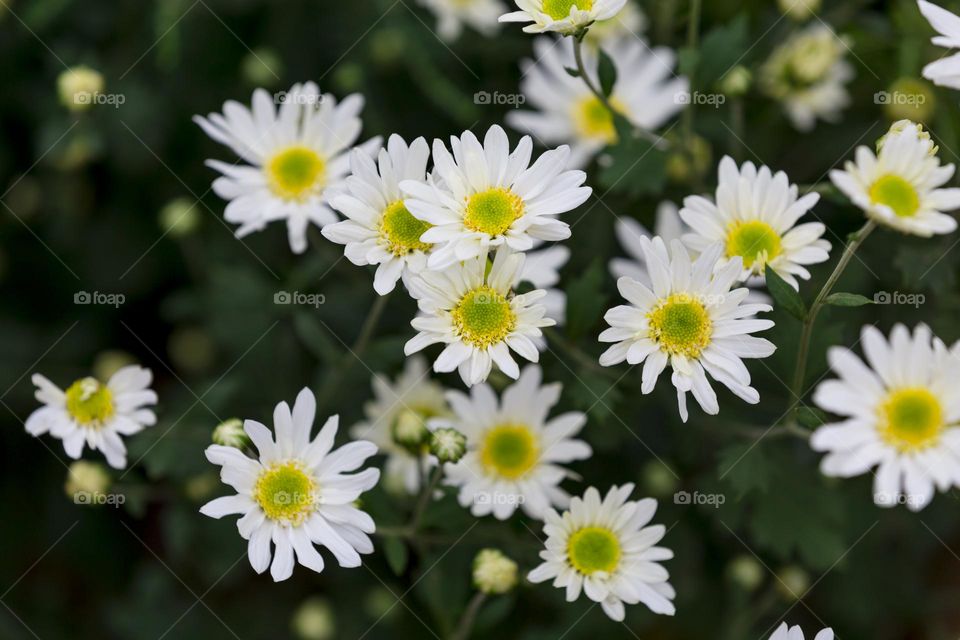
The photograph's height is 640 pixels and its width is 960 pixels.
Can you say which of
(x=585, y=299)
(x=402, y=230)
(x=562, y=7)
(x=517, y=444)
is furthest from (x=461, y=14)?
(x=517, y=444)

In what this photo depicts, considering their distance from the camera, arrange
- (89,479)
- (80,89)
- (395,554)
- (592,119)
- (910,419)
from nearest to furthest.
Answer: (910,419) → (395,554) → (89,479) → (80,89) → (592,119)

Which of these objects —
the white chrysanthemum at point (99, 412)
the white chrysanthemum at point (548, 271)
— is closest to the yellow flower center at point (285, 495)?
the white chrysanthemum at point (99, 412)

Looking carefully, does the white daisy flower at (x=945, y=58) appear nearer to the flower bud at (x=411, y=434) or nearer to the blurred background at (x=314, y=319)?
the blurred background at (x=314, y=319)

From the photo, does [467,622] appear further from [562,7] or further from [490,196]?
[562,7]

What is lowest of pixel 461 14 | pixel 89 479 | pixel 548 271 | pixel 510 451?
pixel 89 479

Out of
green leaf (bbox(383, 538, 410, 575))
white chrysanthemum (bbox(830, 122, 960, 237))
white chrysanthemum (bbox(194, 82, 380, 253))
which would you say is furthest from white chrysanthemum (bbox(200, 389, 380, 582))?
white chrysanthemum (bbox(830, 122, 960, 237))

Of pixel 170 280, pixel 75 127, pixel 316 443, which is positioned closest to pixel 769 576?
pixel 316 443

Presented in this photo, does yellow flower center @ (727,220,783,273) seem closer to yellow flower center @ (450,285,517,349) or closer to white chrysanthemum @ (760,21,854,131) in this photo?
yellow flower center @ (450,285,517,349)
